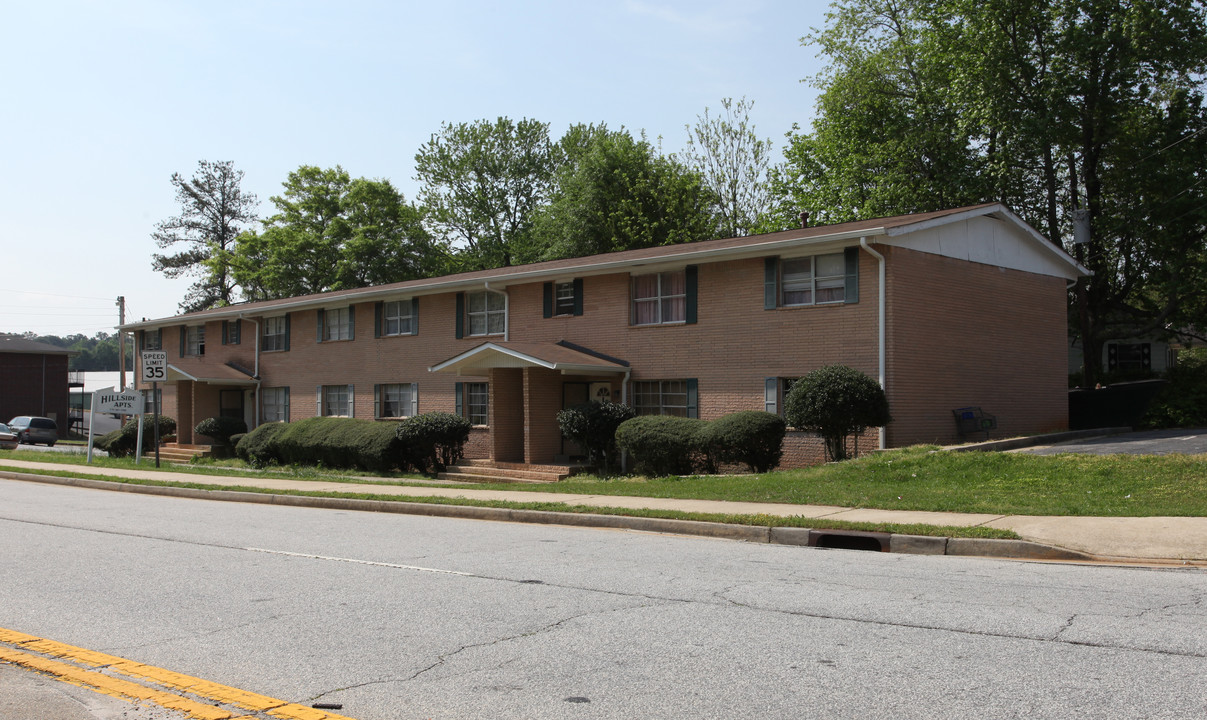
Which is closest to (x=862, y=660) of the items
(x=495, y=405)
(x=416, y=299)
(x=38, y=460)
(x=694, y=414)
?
(x=694, y=414)

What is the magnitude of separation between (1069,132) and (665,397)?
15.4 m

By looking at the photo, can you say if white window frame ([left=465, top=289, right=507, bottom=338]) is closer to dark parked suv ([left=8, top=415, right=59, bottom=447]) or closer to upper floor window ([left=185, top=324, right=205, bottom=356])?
upper floor window ([left=185, top=324, right=205, bottom=356])

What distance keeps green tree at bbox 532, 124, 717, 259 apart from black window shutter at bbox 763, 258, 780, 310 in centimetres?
2346

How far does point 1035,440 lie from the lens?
2050cm

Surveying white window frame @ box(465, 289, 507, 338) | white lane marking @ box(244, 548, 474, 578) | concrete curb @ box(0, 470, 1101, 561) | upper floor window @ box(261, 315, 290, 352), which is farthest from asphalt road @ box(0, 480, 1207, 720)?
upper floor window @ box(261, 315, 290, 352)

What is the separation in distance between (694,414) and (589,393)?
3955mm

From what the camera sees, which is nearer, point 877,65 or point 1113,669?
point 1113,669

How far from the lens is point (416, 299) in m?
30.0

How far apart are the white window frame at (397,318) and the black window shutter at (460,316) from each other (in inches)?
87.3

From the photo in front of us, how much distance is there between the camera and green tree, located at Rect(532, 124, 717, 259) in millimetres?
46062

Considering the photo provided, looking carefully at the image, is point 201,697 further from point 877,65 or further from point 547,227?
point 547,227

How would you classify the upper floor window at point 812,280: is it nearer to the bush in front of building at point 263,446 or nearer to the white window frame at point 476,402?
the white window frame at point 476,402

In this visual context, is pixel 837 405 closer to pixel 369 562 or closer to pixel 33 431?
pixel 369 562

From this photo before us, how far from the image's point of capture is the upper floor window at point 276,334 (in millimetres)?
34906
